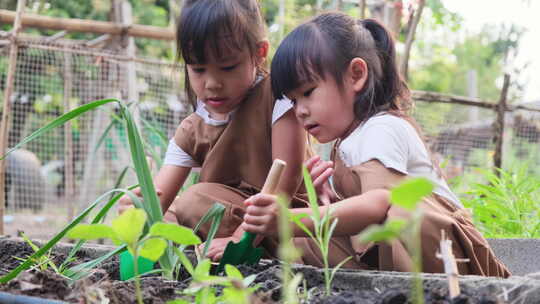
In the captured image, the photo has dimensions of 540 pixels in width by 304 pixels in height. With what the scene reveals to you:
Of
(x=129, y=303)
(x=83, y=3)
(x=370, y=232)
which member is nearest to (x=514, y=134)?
(x=129, y=303)

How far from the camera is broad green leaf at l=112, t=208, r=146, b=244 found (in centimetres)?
67

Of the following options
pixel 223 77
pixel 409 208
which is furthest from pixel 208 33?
pixel 409 208

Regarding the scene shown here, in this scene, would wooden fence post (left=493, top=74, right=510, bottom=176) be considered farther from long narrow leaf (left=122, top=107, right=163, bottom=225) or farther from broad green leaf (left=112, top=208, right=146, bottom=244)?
broad green leaf (left=112, top=208, right=146, bottom=244)

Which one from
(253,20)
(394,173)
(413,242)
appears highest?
(253,20)

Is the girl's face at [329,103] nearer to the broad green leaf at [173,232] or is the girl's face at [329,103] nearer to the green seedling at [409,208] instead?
the broad green leaf at [173,232]

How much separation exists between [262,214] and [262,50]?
0.73m

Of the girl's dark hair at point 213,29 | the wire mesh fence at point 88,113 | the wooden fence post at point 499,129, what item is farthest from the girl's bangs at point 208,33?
the wooden fence post at point 499,129

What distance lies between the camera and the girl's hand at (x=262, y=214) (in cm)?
109

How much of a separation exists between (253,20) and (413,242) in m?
1.25

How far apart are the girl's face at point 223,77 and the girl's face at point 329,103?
0.22m

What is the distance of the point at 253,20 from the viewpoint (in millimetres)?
1663

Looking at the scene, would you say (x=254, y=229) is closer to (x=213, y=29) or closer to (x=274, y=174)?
(x=274, y=174)

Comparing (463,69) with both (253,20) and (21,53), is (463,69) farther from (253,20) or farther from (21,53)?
(253,20)

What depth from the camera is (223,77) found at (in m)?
1.61
